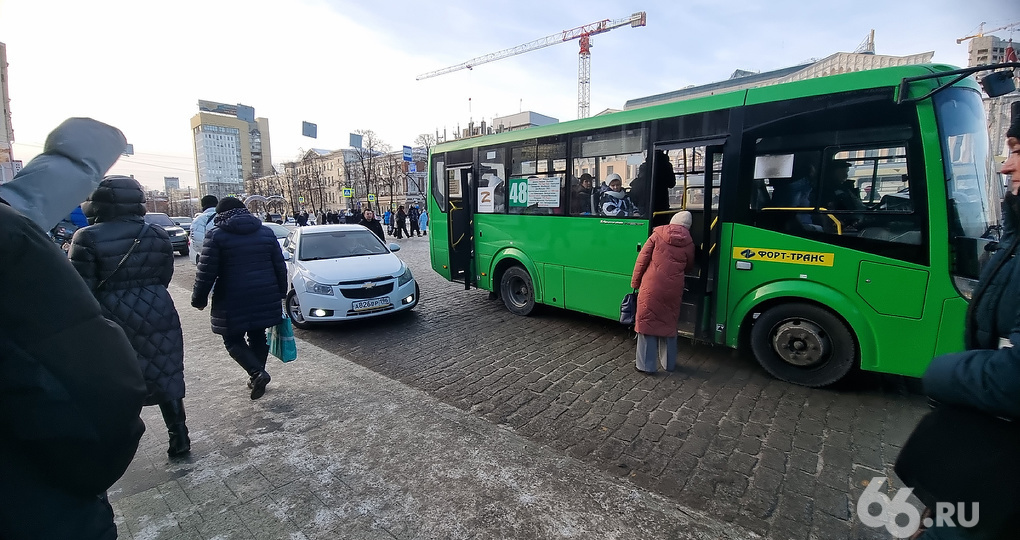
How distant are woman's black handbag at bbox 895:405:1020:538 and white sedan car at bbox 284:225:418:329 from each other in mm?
6503

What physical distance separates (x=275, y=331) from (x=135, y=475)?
172 cm

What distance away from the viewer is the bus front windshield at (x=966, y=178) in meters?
3.81

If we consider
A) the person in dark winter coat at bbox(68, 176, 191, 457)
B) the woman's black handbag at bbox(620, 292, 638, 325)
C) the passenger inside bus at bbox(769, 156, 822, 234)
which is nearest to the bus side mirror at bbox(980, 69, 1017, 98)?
the passenger inside bus at bbox(769, 156, 822, 234)

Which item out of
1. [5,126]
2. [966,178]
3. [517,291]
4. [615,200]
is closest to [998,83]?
[966,178]

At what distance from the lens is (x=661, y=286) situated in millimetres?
4875

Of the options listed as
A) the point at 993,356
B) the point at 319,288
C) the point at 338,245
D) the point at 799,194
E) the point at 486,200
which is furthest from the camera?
the point at 486,200

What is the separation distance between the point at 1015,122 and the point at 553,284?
18.6 feet

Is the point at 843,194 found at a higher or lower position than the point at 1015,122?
lower

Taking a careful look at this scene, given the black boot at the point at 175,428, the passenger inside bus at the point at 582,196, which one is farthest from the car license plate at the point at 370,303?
the black boot at the point at 175,428

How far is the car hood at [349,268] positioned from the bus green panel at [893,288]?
6.12 meters

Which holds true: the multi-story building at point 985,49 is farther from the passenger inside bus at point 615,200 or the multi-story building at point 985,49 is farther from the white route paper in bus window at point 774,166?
the passenger inside bus at point 615,200

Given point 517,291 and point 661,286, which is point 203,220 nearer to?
point 517,291

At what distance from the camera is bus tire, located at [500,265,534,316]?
768cm

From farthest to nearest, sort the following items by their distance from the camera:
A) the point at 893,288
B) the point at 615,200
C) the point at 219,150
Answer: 1. the point at 219,150
2. the point at 615,200
3. the point at 893,288
